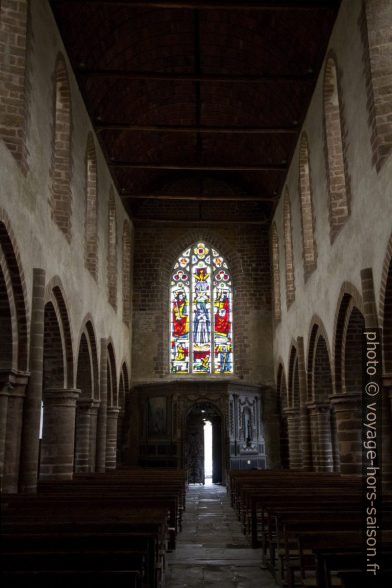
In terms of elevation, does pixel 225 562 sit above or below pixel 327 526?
below

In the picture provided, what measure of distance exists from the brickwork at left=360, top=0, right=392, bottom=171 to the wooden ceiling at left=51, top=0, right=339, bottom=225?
2017 mm

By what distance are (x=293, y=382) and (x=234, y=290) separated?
6.31 m

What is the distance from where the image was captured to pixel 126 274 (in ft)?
80.3

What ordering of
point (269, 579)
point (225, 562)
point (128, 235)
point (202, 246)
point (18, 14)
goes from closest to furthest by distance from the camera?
1. point (269, 579)
2. point (225, 562)
3. point (18, 14)
4. point (128, 235)
5. point (202, 246)

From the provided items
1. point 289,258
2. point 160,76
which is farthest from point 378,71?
point 289,258

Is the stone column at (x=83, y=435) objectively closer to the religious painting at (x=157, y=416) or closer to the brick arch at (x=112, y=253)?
the brick arch at (x=112, y=253)

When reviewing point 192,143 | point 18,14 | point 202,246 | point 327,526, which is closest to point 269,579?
point 327,526

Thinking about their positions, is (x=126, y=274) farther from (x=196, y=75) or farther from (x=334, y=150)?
(x=334, y=150)

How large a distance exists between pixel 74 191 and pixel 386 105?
7.26 meters

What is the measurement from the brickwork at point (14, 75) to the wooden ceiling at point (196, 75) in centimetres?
191

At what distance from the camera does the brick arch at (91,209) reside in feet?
55.1

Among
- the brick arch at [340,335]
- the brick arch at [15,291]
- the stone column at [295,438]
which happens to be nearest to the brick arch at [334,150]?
the brick arch at [340,335]

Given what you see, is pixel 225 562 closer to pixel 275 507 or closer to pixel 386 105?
pixel 275 507

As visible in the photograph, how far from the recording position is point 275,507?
696cm
